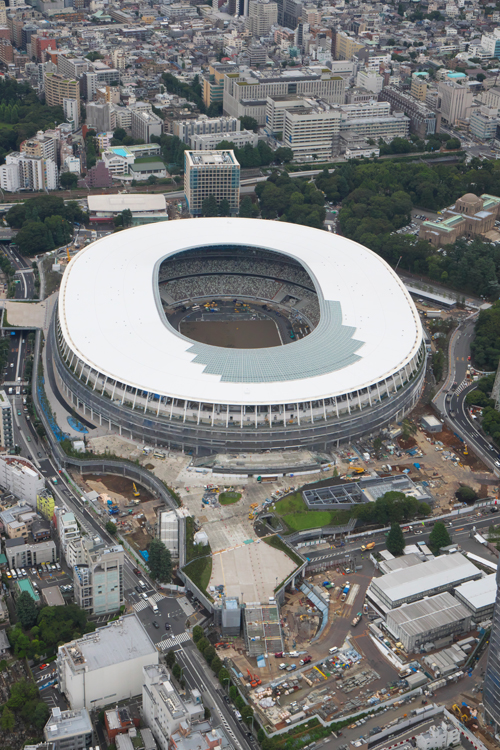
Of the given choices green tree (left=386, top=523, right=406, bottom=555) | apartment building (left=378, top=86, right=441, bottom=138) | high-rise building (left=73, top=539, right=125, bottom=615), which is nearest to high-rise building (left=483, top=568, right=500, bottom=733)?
green tree (left=386, top=523, right=406, bottom=555)

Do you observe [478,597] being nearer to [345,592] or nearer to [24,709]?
[345,592]

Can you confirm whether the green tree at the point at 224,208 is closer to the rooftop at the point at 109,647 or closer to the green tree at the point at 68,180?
the green tree at the point at 68,180

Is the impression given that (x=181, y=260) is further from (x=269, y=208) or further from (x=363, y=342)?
(x=363, y=342)

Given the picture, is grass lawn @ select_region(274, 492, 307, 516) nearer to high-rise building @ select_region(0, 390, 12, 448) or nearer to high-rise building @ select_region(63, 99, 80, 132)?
high-rise building @ select_region(0, 390, 12, 448)

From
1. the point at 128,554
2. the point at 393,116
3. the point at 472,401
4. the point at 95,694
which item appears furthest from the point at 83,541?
the point at 393,116

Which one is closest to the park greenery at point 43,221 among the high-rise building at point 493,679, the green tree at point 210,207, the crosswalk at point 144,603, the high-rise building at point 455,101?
the green tree at point 210,207

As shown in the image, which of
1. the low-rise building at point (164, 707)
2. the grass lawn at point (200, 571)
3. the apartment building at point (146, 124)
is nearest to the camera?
the low-rise building at point (164, 707)

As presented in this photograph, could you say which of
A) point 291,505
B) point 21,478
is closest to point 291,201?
point 291,505
